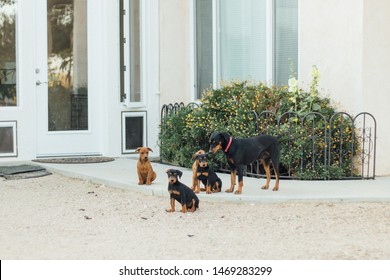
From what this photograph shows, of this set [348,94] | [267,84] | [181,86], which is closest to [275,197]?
[348,94]

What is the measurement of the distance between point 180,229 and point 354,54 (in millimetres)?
3629

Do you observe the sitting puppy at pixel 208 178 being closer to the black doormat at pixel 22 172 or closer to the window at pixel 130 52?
the black doormat at pixel 22 172

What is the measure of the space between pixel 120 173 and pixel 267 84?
225cm

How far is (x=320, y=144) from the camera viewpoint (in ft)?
29.8

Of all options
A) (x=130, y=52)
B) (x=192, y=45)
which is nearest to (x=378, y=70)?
(x=192, y=45)

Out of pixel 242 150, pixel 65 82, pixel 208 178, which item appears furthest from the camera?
pixel 65 82

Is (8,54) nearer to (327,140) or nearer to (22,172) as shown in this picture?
(22,172)

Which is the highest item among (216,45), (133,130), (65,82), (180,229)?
(216,45)

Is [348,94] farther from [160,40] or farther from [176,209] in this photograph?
[160,40]

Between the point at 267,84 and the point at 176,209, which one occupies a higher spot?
the point at 267,84

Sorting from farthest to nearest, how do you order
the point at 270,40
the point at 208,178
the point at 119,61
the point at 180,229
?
the point at 119,61 → the point at 270,40 → the point at 208,178 → the point at 180,229

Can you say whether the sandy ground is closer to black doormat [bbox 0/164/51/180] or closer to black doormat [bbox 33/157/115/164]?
black doormat [bbox 0/164/51/180]

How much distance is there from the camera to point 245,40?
10.9 meters

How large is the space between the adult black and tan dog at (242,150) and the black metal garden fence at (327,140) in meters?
0.82
